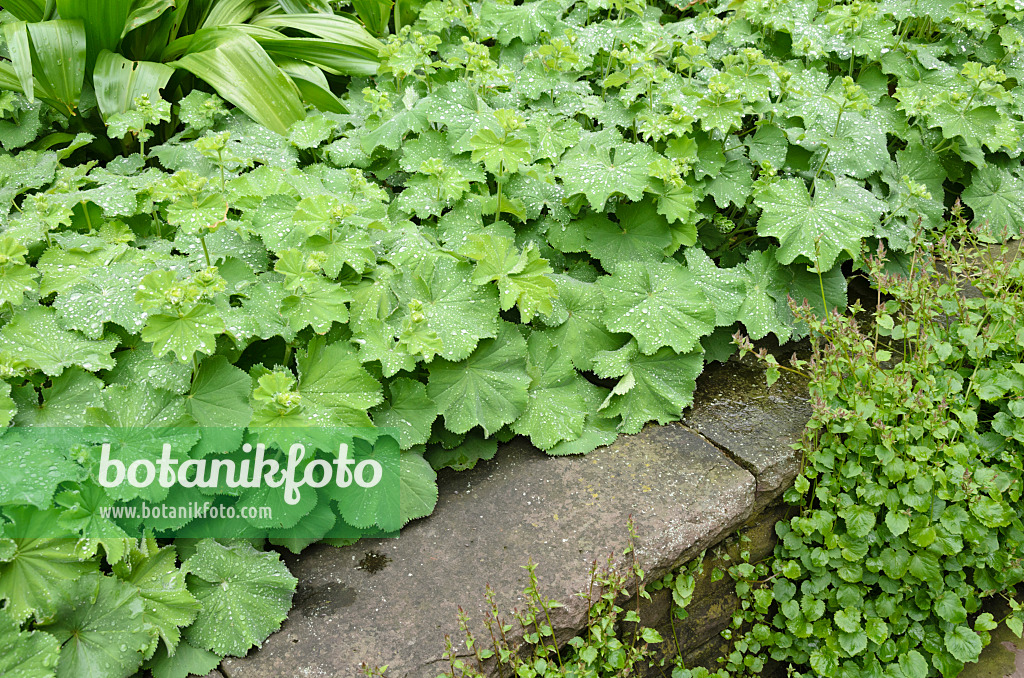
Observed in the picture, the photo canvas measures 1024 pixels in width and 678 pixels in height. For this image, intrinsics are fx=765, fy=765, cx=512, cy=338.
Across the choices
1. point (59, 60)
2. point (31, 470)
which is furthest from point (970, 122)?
point (59, 60)

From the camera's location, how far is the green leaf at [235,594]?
1699mm

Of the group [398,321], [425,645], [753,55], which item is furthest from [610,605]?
[753,55]

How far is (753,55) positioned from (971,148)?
953 mm

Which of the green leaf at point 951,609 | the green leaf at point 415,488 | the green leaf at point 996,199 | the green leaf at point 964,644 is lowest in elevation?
the green leaf at point 964,644

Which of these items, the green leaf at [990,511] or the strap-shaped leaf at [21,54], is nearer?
the green leaf at [990,511]

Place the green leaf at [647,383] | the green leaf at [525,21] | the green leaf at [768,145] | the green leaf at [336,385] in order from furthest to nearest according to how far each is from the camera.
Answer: the green leaf at [525,21], the green leaf at [768,145], the green leaf at [647,383], the green leaf at [336,385]

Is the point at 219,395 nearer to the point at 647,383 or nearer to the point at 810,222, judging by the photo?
the point at 647,383

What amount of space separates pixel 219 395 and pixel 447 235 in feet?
2.86

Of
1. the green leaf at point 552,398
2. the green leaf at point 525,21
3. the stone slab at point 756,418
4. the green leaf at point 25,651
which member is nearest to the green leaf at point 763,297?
the stone slab at point 756,418

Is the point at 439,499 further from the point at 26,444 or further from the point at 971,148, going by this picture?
the point at 971,148

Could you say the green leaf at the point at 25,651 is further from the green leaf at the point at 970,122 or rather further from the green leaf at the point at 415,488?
the green leaf at the point at 970,122

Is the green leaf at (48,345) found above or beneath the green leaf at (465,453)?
above

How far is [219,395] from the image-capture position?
76.8 inches

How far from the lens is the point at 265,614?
174 cm
